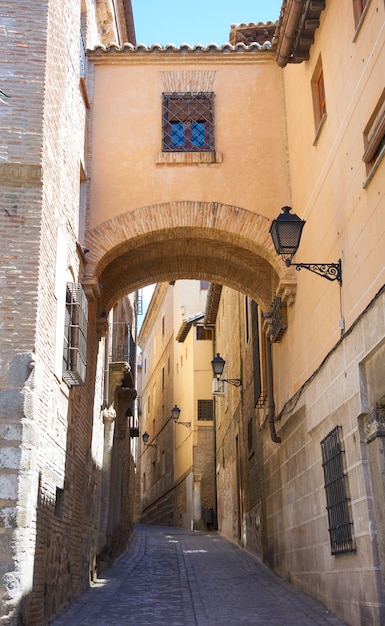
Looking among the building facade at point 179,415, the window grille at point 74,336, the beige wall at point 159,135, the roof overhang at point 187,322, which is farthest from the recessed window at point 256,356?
the roof overhang at point 187,322

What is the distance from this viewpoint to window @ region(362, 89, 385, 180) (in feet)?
23.4

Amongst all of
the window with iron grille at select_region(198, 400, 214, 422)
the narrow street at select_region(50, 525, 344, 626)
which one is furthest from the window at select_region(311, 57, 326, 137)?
the window with iron grille at select_region(198, 400, 214, 422)

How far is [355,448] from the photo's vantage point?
7.70 metres

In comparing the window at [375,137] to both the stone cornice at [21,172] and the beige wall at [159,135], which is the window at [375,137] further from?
the beige wall at [159,135]

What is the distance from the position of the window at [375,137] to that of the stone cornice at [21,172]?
3.40 meters

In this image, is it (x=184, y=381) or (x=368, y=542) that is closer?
(x=368, y=542)

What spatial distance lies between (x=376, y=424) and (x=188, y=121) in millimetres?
7052

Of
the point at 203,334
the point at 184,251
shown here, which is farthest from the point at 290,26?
the point at 203,334

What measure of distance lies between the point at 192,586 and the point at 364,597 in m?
4.85

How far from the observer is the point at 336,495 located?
846 cm

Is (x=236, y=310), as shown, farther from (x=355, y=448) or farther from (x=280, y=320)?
(x=355, y=448)

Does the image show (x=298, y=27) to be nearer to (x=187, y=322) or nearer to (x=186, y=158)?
(x=186, y=158)

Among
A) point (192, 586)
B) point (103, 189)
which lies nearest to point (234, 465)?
point (192, 586)

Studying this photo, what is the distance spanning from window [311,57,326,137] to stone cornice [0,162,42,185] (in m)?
3.66
